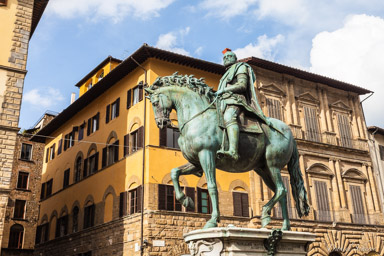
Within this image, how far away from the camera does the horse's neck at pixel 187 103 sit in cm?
680

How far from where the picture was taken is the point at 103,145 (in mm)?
25625

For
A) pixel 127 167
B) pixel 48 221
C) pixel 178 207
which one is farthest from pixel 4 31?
pixel 48 221

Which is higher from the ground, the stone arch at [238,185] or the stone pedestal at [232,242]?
the stone arch at [238,185]

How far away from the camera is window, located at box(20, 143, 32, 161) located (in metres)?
34.5

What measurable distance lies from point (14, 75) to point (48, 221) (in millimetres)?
15455

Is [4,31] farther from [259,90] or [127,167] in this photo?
[259,90]

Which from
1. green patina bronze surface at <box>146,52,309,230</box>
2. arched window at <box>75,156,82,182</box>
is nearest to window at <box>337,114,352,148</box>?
arched window at <box>75,156,82,182</box>

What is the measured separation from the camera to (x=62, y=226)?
Answer: 92.7 feet

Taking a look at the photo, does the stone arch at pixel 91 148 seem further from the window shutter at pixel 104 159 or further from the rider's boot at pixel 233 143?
the rider's boot at pixel 233 143

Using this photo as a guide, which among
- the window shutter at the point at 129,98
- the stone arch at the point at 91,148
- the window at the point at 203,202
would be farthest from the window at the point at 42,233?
the window at the point at 203,202

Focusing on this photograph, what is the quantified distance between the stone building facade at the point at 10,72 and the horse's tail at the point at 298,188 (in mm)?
12391

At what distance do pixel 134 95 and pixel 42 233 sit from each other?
13.6 m

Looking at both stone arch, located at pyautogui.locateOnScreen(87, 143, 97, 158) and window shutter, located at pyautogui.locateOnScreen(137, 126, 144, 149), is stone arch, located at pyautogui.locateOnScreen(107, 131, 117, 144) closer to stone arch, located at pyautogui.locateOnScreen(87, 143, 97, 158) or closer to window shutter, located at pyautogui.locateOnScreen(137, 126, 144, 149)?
stone arch, located at pyautogui.locateOnScreen(87, 143, 97, 158)

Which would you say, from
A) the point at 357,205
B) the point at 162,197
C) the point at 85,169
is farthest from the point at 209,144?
the point at 357,205
